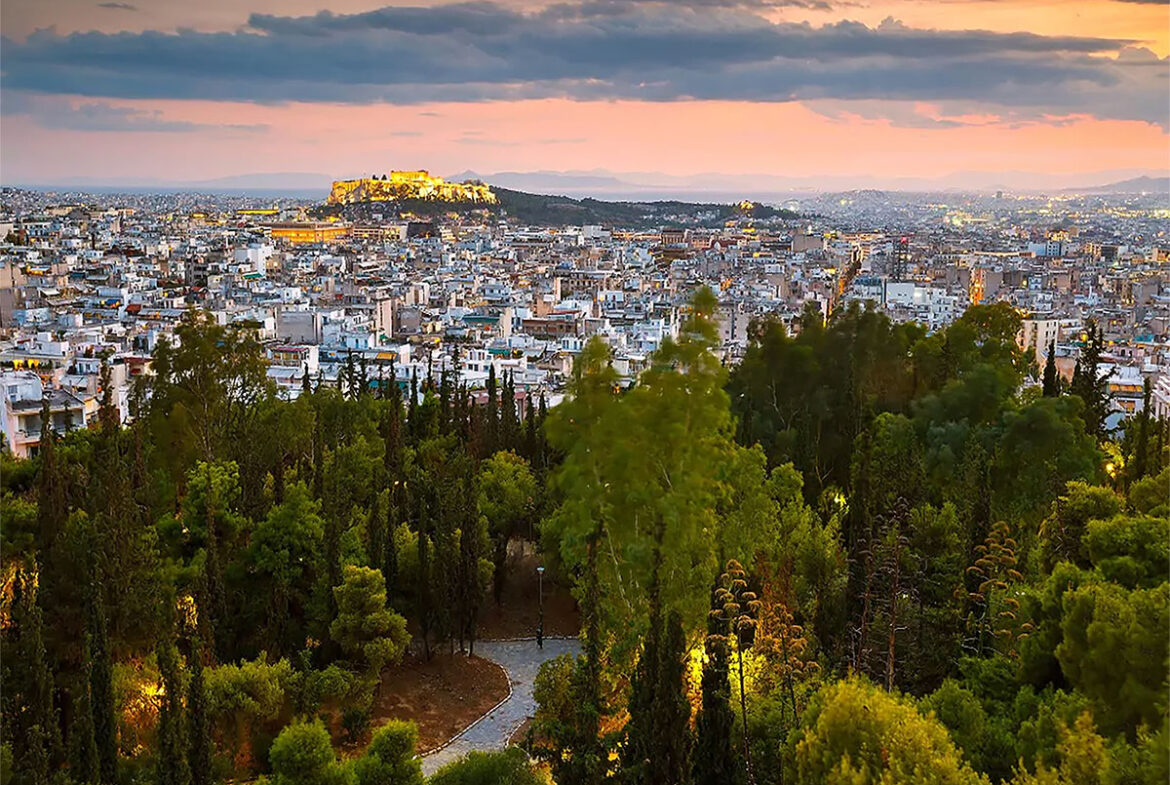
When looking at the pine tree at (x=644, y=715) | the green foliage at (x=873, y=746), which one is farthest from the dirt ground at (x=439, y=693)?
the green foliage at (x=873, y=746)

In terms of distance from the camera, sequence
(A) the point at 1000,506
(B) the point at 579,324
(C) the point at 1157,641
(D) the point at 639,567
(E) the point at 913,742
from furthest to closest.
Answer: (B) the point at 579,324 < (A) the point at 1000,506 < (D) the point at 639,567 < (C) the point at 1157,641 < (E) the point at 913,742

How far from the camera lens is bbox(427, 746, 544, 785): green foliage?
25.7 feet

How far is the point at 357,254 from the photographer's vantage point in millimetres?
85500

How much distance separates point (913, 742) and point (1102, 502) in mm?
5680

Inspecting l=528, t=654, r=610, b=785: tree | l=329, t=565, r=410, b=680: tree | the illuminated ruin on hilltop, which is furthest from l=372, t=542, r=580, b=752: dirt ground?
the illuminated ruin on hilltop

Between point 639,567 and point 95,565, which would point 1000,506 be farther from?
point 95,565

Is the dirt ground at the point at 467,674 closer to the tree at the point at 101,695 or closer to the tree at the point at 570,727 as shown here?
the tree at the point at 570,727

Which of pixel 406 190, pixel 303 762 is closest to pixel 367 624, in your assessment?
pixel 303 762

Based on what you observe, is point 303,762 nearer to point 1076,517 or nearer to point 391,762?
point 391,762

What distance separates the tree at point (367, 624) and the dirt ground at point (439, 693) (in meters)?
0.57

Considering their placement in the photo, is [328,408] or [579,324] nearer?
[328,408]

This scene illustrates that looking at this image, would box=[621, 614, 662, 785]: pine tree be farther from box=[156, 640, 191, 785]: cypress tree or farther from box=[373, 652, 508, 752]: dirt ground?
box=[156, 640, 191, 785]: cypress tree

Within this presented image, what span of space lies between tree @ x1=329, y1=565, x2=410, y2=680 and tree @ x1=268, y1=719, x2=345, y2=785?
2682mm

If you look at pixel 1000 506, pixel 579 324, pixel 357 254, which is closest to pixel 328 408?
pixel 1000 506
